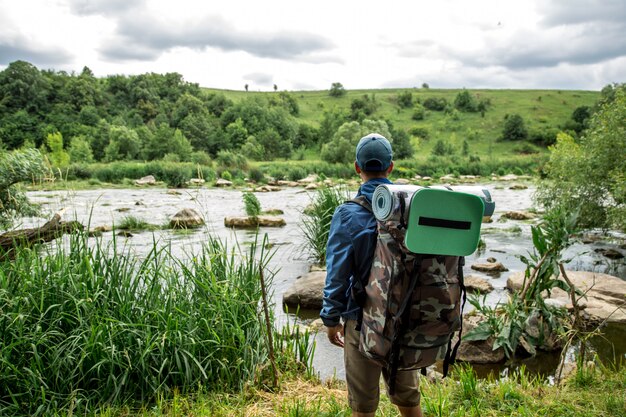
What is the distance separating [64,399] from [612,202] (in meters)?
14.2

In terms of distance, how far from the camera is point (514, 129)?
68188 mm

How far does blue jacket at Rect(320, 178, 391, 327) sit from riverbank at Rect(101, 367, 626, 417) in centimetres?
125

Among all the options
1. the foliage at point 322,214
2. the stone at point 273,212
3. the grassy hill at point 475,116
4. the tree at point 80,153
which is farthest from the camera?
the grassy hill at point 475,116

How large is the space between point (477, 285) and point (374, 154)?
762 cm

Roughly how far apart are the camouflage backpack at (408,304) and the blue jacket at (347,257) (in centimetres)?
14

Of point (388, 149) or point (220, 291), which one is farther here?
point (220, 291)

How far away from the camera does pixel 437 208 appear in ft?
7.09

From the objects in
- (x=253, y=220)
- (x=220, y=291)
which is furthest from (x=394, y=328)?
(x=253, y=220)

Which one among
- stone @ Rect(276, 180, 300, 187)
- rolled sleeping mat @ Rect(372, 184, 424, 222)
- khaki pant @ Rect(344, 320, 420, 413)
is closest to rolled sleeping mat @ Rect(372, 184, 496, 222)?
rolled sleeping mat @ Rect(372, 184, 424, 222)

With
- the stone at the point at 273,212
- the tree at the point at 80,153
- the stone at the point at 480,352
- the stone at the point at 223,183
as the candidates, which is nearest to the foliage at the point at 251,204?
the stone at the point at 273,212

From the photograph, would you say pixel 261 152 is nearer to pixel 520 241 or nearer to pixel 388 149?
Answer: pixel 520 241

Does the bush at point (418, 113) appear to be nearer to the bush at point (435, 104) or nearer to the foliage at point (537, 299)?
the bush at point (435, 104)

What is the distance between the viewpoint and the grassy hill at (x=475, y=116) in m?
65.7

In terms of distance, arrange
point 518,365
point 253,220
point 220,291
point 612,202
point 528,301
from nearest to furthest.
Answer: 1. point 220,291
2. point 528,301
3. point 518,365
4. point 612,202
5. point 253,220
